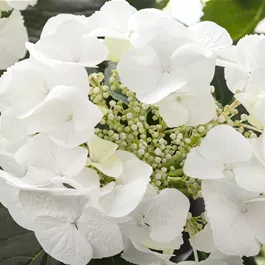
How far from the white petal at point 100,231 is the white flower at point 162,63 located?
0.28ft

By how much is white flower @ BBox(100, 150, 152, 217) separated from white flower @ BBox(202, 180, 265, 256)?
4 cm

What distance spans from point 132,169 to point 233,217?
8 cm

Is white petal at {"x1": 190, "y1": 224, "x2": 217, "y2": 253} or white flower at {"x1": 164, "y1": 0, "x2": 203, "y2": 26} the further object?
white flower at {"x1": 164, "y1": 0, "x2": 203, "y2": 26}

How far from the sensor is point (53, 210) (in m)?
0.38

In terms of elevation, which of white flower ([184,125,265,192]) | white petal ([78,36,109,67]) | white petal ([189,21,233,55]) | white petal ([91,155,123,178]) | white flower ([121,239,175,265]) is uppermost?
white petal ([189,21,233,55])

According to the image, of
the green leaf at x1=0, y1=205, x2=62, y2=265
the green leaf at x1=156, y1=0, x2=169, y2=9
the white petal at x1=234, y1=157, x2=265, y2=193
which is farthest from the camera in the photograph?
the green leaf at x1=156, y1=0, x2=169, y2=9

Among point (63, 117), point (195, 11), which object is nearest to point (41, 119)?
point (63, 117)

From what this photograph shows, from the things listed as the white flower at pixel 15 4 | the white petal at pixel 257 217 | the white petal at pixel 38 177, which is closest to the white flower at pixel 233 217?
the white petal at pixel 257 217

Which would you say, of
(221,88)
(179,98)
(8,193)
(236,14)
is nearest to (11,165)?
(8,193)

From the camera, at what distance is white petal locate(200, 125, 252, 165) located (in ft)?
1.26

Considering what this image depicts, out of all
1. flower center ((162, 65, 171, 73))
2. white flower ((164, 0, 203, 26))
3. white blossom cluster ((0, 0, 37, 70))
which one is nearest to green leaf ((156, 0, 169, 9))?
white flower ((164, 0, 203, 26))

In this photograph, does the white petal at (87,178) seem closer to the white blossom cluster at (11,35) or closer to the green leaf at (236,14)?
the white blossom cluster at (11,35)

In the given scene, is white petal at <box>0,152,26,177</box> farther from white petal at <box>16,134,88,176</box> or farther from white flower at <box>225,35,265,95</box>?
white flower at <box>225,35,265,95</box>

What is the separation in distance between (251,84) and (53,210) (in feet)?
0.56
